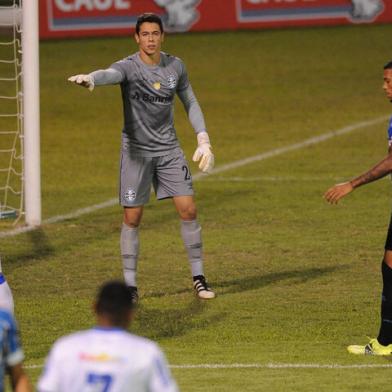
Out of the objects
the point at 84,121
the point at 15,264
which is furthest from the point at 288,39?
the point at 15,264

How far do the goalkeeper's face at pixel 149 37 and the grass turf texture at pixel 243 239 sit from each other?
2.02m

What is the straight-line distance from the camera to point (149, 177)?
11148mm

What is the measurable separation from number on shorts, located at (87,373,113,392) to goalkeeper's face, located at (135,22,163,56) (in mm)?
5898

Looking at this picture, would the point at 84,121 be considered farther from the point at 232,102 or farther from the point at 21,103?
the point at 21,103

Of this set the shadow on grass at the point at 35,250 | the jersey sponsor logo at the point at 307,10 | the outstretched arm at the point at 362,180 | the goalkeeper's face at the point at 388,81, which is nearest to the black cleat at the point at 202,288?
the shadow on grass at the point at 35,250

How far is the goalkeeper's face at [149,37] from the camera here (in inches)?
417

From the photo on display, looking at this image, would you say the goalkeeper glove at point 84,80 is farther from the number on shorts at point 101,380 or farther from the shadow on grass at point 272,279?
the number on shorts at point 101,380

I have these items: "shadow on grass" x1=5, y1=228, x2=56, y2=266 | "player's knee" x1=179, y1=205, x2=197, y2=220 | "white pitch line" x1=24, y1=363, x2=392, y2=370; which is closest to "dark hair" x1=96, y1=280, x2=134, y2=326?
"white pitch line" x1=24, y1=363, x2=392, y2=370

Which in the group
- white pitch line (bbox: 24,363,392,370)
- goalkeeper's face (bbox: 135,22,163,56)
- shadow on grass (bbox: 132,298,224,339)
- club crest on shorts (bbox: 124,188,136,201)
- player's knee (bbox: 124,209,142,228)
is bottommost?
white pitch line (bbox: 24,363,392,370)

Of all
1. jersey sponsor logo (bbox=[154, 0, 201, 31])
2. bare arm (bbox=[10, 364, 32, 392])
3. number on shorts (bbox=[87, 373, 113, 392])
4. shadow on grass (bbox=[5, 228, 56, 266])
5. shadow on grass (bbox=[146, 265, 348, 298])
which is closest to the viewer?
number on shorts (bbox=[87, 373, 113, 392])

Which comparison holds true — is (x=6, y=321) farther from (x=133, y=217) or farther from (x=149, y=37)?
(x=133, y=217)

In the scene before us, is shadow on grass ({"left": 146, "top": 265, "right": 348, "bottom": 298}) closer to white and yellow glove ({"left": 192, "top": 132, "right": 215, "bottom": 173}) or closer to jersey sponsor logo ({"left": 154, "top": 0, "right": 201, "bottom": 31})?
white and yellow glove ({"left": 192, "top": 132, "right": 215, "bottom": 173})

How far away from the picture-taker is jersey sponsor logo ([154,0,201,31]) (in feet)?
97.6

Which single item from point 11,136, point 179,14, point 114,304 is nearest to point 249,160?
point 11,136
